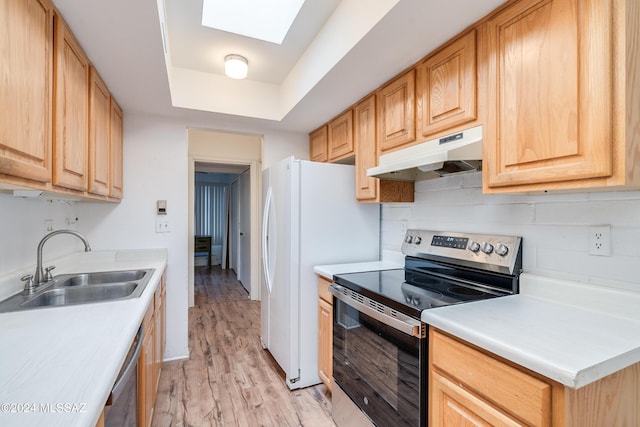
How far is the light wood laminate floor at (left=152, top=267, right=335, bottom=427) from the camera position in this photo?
191 centimetres

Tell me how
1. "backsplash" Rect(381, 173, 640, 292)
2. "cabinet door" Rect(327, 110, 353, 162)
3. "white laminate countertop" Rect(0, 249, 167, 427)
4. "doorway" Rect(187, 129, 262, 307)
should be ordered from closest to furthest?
"white laminate countertop" Rect(0, 249, 167, 427), "backsplash" Rect(381, 173, 640, 292), "cabinet door" Rect(327, 110, 353, 162), "doorway" Rect(187, 129, 262, 307)

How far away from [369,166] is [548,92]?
3.94 feet

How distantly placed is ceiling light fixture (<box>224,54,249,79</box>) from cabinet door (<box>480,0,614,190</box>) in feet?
5.39

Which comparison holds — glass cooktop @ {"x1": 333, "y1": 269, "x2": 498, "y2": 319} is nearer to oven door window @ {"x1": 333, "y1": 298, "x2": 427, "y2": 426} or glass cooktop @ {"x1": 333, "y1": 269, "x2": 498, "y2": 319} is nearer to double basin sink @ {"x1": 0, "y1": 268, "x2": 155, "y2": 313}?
oven door window @ {"x1": 333, "y1": 298, "x2": 427, "y2": 426}

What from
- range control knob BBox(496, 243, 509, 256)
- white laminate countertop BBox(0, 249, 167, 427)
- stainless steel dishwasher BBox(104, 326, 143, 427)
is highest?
range control knob BBox(496, 243, 509, 256)

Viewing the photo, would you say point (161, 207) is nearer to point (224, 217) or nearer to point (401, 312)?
point (401, 312)

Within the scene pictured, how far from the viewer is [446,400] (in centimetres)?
115

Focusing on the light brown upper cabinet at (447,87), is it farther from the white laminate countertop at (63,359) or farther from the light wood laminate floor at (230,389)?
the light wood laminate floor at (230,389)

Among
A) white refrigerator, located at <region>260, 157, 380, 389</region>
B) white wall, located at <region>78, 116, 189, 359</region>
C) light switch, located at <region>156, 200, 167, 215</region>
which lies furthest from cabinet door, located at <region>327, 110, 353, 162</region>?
light switch, located at <region>156, 200, 167, 215</region>

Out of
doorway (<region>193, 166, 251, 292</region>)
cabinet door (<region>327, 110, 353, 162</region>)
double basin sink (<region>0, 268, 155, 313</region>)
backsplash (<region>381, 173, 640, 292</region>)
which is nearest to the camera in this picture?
backsplash (<region>381, 173, 640, 292</region>)

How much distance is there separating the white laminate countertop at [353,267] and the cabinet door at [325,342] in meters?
0.22

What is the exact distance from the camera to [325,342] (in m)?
2.13

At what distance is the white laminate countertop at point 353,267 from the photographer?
2096mm

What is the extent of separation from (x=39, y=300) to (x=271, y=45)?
201 centimetres
